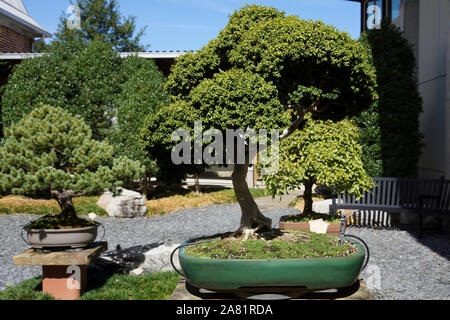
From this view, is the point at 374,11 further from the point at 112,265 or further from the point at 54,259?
the point at 54,259

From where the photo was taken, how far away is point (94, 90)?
1227cm

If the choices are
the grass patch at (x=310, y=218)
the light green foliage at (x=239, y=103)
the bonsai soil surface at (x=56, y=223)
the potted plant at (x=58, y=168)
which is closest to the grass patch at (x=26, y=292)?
the potted plant at (x=58, y=168)

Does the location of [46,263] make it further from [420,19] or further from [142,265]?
[420,19]

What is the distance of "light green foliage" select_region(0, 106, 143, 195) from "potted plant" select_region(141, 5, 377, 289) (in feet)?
1.70

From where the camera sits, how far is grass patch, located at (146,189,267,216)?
446 inches

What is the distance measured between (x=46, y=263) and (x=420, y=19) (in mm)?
9968

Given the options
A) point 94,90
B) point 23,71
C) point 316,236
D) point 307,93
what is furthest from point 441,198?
point 23,71

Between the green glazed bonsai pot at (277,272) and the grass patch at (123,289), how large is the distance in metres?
1.52

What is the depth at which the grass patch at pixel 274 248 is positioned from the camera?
12.4ft

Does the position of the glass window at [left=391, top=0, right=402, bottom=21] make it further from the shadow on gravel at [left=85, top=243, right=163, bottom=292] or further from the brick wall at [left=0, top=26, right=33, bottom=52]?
the brick wall at [left=0, top=26, right=33, bottom=52]

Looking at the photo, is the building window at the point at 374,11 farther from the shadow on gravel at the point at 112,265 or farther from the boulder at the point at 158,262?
the shadow on gravel at the point at 112,265

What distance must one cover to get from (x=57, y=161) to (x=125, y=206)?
6.03 meters

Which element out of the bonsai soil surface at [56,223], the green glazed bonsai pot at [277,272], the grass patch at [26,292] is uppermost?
the bonsai soil surface at [56,223]

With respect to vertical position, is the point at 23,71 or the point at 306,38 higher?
the point at 23,71
